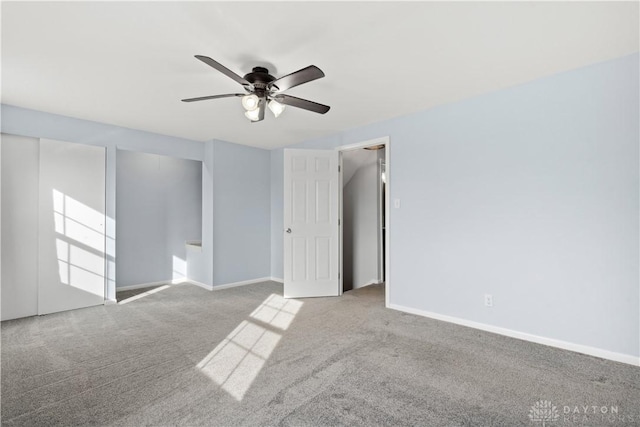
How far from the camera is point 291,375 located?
7.18 ft

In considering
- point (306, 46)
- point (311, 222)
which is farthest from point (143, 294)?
point (306, 46)

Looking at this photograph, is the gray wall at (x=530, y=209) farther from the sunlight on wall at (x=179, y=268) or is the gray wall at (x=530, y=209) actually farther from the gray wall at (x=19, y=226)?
the gray wall at (x=19, y=226)

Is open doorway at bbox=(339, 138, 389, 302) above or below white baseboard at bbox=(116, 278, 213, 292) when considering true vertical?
above

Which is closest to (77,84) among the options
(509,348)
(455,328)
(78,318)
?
(78,318)

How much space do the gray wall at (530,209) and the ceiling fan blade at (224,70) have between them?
6.64 ft

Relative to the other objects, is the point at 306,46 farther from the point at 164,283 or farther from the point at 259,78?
the point at 164,283

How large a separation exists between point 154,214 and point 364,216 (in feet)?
11.6

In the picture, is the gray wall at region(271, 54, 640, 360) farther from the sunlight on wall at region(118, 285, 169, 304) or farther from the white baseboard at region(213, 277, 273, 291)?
the sunlight on wall at region(118, 285, 169, 304)

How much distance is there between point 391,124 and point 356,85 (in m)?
1.09

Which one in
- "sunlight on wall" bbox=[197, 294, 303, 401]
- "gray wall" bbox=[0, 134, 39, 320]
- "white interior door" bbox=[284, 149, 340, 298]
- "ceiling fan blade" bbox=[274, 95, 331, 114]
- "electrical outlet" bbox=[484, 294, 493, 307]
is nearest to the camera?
"sunlight on wall" bbox=[197, 294, 303, 401]

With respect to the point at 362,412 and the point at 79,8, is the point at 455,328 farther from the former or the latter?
the point at 79,8

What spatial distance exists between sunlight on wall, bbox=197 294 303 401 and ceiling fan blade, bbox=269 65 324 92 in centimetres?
207

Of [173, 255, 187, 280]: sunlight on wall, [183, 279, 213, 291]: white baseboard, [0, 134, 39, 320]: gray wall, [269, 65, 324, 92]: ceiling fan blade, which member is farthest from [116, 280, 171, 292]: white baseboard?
[269, 65, 324, 92]: ceiling fan blade

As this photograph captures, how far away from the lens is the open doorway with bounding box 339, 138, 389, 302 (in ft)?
17.4
